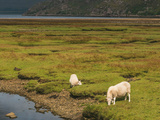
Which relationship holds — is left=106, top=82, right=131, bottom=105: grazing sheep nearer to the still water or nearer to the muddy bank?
the muddy bank

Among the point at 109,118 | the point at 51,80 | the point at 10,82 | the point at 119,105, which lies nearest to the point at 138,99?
the point at 119,105

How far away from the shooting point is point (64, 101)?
26.9 metres

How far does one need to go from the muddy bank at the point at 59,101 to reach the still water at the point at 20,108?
864 mm

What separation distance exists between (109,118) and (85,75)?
13.6 meters

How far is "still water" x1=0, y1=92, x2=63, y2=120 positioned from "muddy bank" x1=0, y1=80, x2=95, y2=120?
2.83 feet

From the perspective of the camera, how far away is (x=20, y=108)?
26172 mm

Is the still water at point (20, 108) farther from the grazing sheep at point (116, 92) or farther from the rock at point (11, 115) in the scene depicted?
the grazing sheep at point (116, 92)

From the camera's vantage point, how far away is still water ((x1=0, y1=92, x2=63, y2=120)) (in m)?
23.8

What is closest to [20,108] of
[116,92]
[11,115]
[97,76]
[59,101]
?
[11,115]

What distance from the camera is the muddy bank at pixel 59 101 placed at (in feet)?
79.1

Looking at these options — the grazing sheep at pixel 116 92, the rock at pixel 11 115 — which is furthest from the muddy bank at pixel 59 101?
the rock at pixel 11 115

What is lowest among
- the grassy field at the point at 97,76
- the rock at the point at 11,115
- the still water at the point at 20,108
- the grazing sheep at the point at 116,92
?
the still water at the point at 20,108

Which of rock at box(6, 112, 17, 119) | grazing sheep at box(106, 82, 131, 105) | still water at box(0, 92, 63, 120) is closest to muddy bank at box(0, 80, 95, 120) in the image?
still water at box(0, 92, 63, 120)

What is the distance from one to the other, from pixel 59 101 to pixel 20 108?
13.0ft
